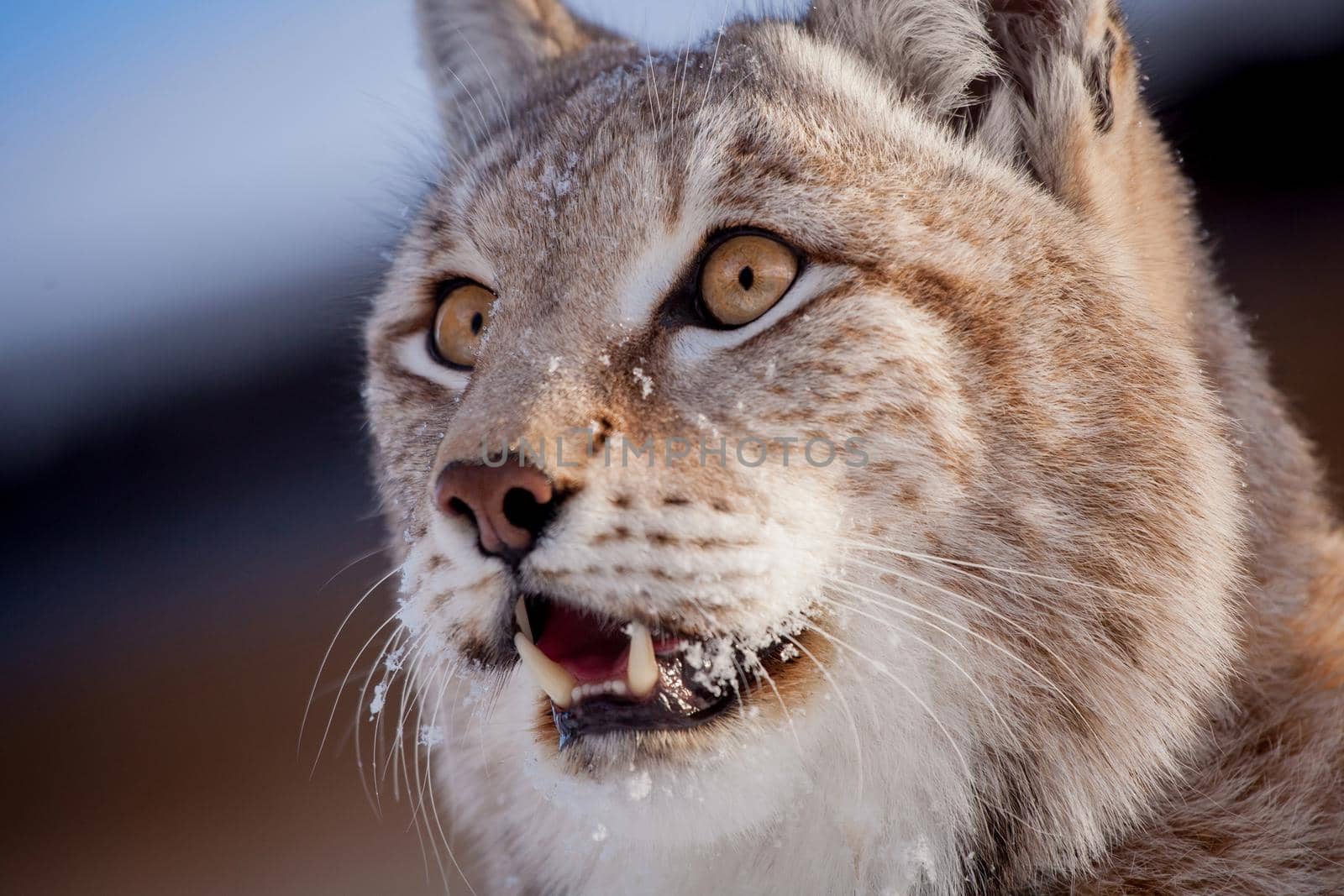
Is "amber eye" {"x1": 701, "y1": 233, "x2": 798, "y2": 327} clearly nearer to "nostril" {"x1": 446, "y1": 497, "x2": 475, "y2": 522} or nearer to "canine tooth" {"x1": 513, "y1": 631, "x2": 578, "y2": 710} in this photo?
"nostril" {"x1": 446, "y1": 497, "x2": 475, "y2": 522}

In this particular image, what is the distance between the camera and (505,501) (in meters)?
1.71

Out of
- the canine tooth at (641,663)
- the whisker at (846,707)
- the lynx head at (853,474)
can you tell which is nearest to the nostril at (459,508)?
the lynx head at (853,474)

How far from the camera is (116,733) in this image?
5621mm

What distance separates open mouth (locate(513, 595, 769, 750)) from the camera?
5.78 ft

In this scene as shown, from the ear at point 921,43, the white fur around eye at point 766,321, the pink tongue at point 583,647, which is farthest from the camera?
the ear at point 921,43

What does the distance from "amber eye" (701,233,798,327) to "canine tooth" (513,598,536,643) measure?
691 mm

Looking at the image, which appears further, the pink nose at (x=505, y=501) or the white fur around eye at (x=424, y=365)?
the white fur around eye at (x=424, y=365)

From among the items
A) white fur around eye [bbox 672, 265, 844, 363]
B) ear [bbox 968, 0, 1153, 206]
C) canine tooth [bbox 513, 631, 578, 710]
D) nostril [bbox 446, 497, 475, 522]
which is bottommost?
canine tooth [bbox 513, 631, 578, 710]

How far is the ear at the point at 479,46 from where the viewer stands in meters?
3.33

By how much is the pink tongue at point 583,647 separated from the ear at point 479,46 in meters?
2.05

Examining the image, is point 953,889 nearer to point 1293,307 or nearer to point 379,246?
point 379,246

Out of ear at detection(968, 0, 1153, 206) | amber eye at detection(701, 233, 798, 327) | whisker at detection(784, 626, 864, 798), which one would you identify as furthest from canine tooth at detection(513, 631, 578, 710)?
ear at detection(968, 0, 1153, 206)

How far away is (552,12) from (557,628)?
246 centimetres

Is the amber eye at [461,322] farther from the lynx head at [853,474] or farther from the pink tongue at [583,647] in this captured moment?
the pink tongue at [583,647]
